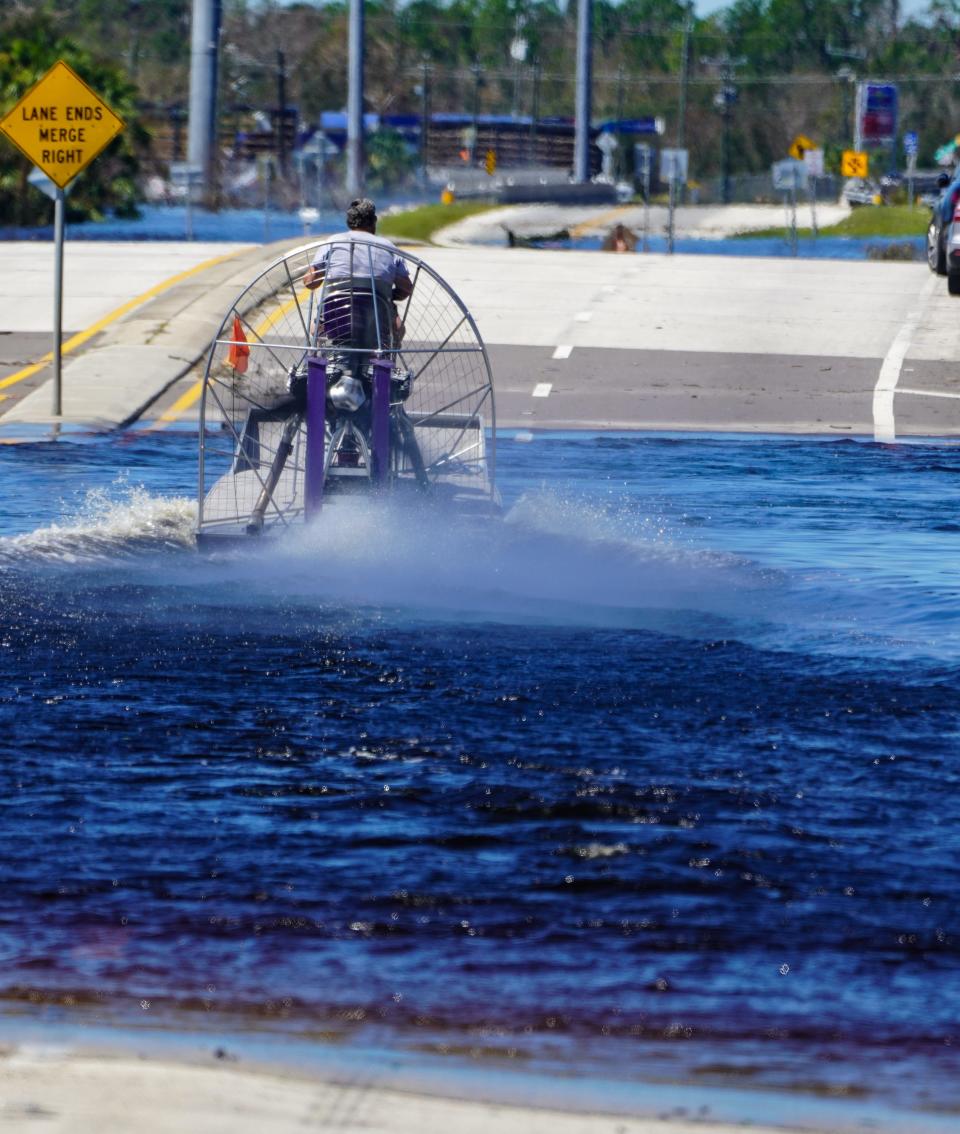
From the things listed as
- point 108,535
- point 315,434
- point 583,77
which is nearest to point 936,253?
point 108,535

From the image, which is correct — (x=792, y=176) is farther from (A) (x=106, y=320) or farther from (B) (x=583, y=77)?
(A) (x=106, y=320)

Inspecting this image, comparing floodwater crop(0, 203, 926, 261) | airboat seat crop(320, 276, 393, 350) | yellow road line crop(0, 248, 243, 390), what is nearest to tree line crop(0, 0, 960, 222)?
floodwater crop(0, 203, 926, 261)

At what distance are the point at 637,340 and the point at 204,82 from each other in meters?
33.1

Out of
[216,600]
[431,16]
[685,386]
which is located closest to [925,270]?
[685,386]

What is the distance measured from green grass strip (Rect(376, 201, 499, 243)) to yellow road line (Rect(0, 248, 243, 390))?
26.1 metres

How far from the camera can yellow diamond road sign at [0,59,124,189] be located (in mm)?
16641

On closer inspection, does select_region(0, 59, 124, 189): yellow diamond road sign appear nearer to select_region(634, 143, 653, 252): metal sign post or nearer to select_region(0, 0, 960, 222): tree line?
select_region(634, 143, 653, 252): metal sign post

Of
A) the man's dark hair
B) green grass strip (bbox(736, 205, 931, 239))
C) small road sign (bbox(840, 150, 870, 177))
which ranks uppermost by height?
small road sign (bbox(840, 150, 870, 177))

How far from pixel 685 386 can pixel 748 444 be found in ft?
10.6

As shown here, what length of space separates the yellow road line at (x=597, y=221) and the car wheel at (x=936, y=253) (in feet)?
123

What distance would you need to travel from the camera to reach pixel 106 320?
2394cm

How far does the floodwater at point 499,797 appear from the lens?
5133mm

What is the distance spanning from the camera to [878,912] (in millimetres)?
5812

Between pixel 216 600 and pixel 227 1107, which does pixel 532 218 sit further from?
pixel 227 1107
